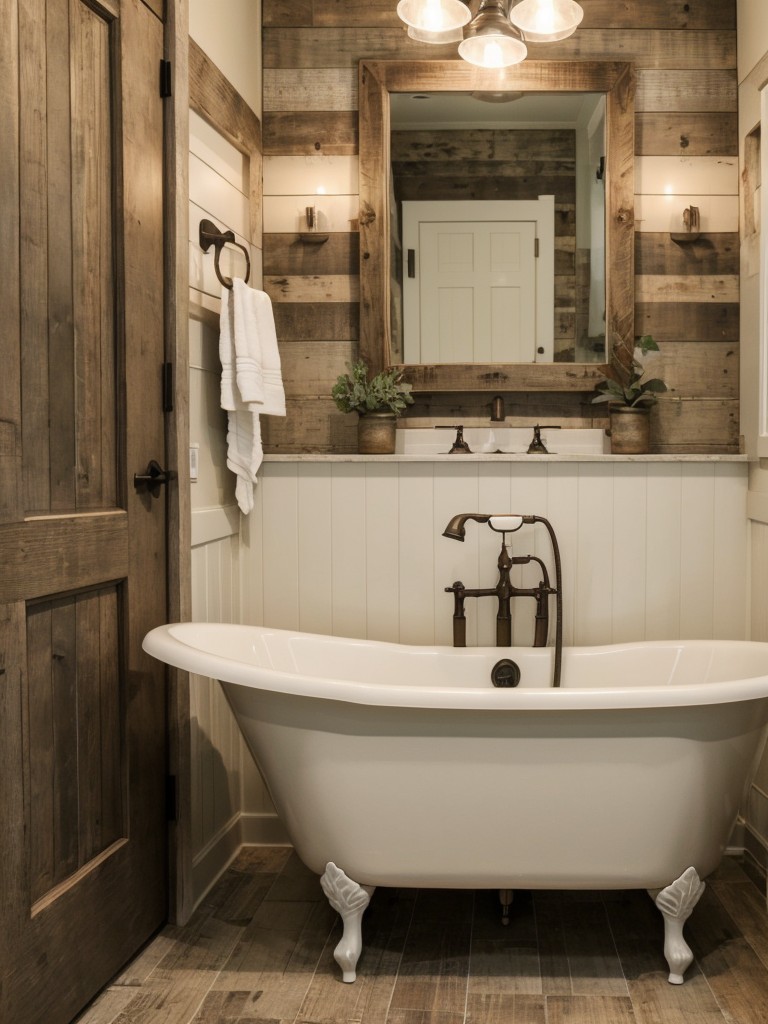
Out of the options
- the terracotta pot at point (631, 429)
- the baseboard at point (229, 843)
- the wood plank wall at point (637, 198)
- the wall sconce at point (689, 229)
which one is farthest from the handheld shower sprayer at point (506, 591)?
the wall sconce at point (689, 229)

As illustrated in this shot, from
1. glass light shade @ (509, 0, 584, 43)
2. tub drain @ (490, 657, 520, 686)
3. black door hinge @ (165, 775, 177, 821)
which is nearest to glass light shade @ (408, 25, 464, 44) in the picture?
glass light shade @ (509, 0, 584, 43)

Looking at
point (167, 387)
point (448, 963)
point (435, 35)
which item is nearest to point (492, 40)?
point (435, 35)

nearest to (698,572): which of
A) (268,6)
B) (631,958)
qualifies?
(631,958)

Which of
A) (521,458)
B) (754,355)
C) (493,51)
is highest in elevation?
(493,51)

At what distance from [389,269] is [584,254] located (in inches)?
23.6

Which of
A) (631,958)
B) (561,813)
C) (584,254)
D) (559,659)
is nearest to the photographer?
(561,813)

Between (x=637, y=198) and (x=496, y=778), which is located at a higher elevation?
(x=637, y=198)

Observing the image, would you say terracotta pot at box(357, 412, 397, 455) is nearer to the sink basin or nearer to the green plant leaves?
the green plant leaves

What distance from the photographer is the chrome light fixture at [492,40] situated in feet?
7.82

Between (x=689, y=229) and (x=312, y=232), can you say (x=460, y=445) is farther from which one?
(x=689, y=229)

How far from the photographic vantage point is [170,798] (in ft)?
7.09

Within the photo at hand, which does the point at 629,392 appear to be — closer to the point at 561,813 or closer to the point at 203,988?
the point at 561,813

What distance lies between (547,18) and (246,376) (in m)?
1.26

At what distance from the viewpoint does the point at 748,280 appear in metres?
2.64
